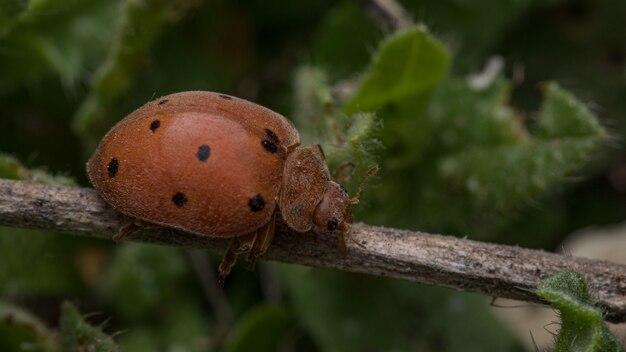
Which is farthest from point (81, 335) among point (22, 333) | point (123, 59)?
point (123, 59)

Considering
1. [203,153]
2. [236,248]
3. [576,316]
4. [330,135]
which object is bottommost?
[576,316]

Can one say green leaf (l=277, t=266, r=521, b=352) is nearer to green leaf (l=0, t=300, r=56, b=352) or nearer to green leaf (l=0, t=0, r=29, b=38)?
green leaf (l=0, t=300, r=56, b=352)

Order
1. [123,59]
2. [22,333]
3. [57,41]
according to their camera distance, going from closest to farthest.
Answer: [22,333]
[123,59]
[57,41]

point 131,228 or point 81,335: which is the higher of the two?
point 131,228

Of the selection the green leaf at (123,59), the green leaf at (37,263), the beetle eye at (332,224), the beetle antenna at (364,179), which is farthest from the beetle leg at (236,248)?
the green leaf at (123,59)

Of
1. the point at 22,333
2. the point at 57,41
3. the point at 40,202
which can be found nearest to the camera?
the point at 40,202

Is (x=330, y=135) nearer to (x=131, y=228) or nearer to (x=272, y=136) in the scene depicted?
(x=272, y=136)

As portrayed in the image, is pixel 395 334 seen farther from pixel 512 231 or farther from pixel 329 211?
pixel 329 211

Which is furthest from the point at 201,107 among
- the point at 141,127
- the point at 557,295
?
the point at 557,295
